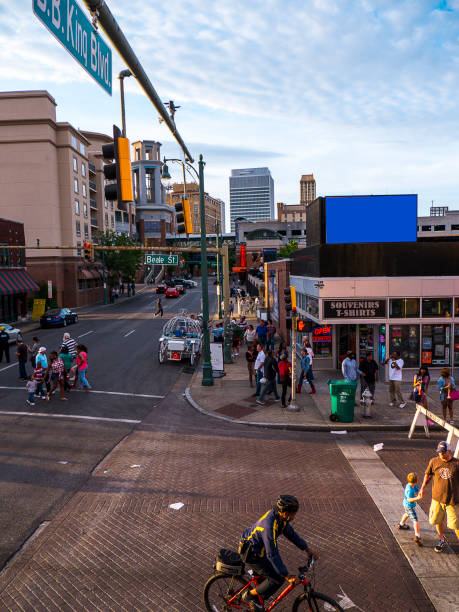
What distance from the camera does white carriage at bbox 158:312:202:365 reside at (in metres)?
22.3

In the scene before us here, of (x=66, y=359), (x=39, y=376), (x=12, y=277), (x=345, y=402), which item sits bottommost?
(x=345, y=402)

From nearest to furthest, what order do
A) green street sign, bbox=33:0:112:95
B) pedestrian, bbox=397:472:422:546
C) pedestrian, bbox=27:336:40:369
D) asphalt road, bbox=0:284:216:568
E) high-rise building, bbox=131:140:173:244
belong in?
green street sign, bbox=33:0:112:95
pedestrian, bbox=397:472:422:546
asphalt road, bbox=0:284:216:568
pedestrian, bbox=27:336:40:369
high-rise building, bbox=131:140:173:244

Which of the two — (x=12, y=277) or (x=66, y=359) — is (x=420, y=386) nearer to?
(x=66, y=359)

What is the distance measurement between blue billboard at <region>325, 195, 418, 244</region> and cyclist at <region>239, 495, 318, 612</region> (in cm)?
1588

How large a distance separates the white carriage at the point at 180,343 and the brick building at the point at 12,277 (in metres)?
20.3

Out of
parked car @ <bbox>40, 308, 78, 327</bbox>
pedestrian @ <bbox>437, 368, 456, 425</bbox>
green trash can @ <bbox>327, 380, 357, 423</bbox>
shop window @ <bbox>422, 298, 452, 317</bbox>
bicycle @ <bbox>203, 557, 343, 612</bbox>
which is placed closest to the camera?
bicycle @ <bbox>203, 557, 343, 612</bbox>

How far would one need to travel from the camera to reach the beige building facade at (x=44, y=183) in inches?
1956

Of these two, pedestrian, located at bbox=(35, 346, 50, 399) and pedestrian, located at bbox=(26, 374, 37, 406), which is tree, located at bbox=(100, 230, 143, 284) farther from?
pedestrian, located at bbox=(26, 374, 37, 406)

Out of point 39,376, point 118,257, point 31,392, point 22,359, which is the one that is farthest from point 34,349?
point 118,257

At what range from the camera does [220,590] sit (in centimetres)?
552

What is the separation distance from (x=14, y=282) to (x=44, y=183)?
15.5 m

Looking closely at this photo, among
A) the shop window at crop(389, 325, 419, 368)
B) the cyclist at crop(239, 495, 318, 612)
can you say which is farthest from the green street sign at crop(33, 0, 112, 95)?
the shop window at crop(389, 325, 419, 368)

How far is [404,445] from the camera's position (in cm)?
1152

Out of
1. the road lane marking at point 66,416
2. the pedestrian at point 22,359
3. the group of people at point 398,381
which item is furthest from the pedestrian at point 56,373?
the group of people at point 398,381
